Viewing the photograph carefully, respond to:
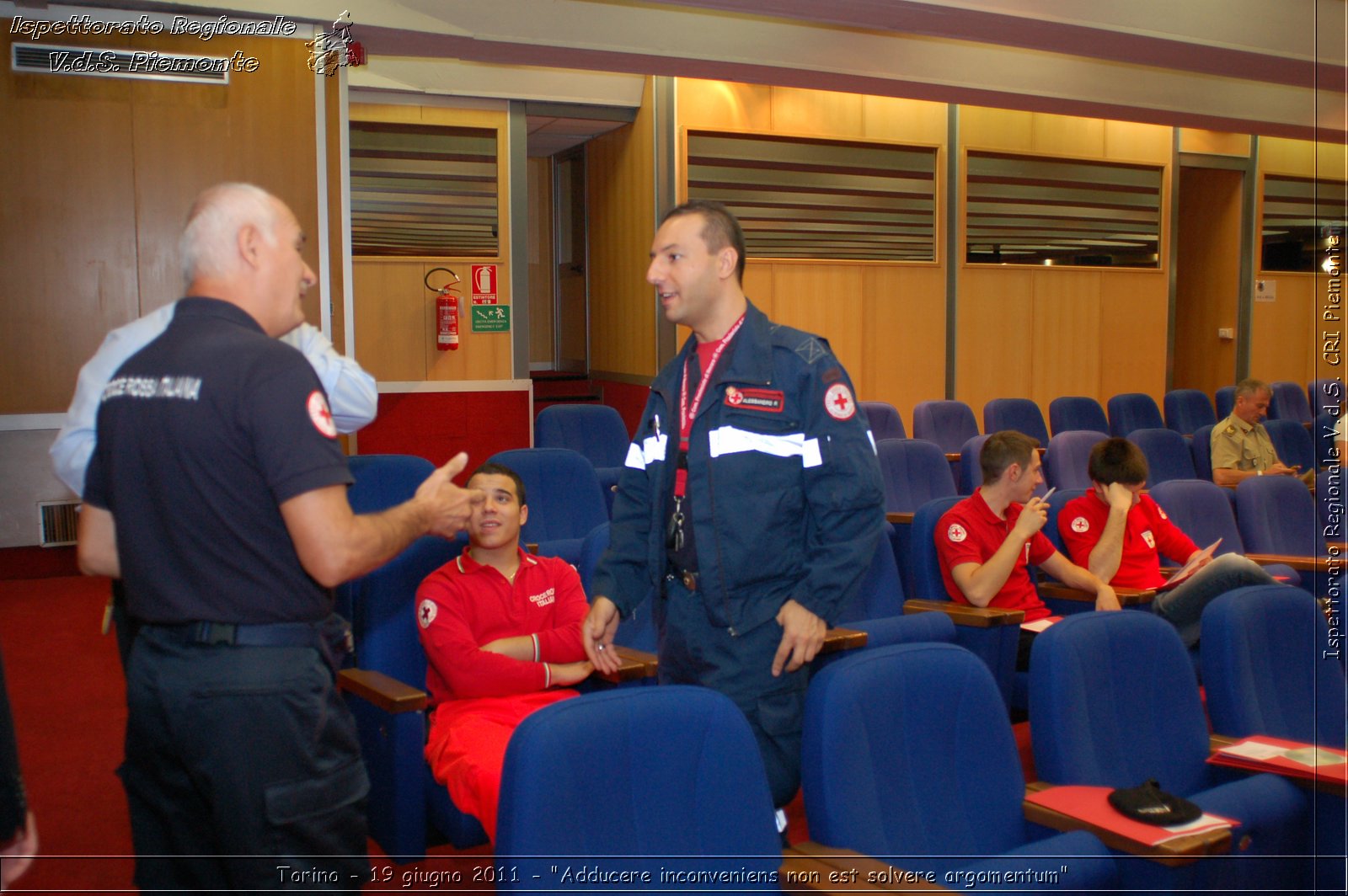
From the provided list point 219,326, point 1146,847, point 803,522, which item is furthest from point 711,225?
point 1146,847

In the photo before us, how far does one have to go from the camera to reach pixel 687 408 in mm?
2166

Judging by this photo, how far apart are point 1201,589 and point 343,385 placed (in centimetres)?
303

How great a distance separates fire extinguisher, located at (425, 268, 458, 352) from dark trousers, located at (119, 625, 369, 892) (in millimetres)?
6301

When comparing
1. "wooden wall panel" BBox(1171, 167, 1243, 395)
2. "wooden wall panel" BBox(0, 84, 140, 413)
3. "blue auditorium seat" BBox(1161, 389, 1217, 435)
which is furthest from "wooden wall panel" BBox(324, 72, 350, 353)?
Result: "wooden wall panel" BBox(1171, 167, 1243, 395)

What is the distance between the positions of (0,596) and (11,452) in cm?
75

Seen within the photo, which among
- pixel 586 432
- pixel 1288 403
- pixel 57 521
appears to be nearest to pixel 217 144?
pixel 57 521

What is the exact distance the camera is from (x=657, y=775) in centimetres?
165

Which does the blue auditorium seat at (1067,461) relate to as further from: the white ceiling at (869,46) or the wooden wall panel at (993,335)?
the wooden wall panel at (993,335)

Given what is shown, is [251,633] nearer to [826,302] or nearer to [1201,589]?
[1201,589]

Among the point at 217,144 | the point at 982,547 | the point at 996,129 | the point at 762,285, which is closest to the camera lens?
the point at 982,547

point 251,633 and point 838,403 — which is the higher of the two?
point 838,403

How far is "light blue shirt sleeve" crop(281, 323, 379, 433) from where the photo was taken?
6.56 ft

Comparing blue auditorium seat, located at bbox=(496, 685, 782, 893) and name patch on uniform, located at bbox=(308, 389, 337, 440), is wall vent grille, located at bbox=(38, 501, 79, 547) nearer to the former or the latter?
name patch on uniform, located at bbox=(308, 389, 337, 440)

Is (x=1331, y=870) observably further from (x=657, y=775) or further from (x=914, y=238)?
(x=914, y=238)
